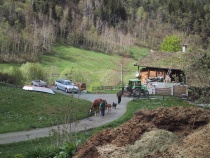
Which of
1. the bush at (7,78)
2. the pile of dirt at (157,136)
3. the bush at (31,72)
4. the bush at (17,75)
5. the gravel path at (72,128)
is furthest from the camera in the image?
the bush at (31,72)

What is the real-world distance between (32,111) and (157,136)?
20.1 meters

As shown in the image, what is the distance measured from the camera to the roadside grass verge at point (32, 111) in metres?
24.7

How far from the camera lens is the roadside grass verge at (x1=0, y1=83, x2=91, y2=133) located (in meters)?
24.7

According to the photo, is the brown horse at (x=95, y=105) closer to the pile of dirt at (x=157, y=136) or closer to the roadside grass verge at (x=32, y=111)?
the roadside grass verge at (x=32, y=111)

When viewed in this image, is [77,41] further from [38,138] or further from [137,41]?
[38,138]

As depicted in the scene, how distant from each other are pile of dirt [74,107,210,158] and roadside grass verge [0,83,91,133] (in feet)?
33.3

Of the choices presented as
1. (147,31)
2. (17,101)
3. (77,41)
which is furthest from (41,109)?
(147,31)

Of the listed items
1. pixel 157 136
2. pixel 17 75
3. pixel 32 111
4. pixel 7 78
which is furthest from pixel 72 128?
pixel 17 75

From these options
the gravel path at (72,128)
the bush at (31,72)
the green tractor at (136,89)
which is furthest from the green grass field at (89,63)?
the gravel path at (72,128)

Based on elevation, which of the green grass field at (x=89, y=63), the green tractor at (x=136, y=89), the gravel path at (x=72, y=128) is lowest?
the gravel path at (x=72, y=128)

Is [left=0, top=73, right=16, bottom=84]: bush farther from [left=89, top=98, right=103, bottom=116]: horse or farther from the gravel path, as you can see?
[left=89, top=98, right=103, bottom=116]: horse

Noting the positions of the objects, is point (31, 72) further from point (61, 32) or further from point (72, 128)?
point (61, 32)

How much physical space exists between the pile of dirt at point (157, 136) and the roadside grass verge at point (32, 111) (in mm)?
10157

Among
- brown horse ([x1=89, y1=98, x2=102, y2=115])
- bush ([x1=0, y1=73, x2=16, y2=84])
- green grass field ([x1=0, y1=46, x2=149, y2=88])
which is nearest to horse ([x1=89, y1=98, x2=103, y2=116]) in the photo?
brown horse ([x1=89, y1=98, x2=102, y2=115])
